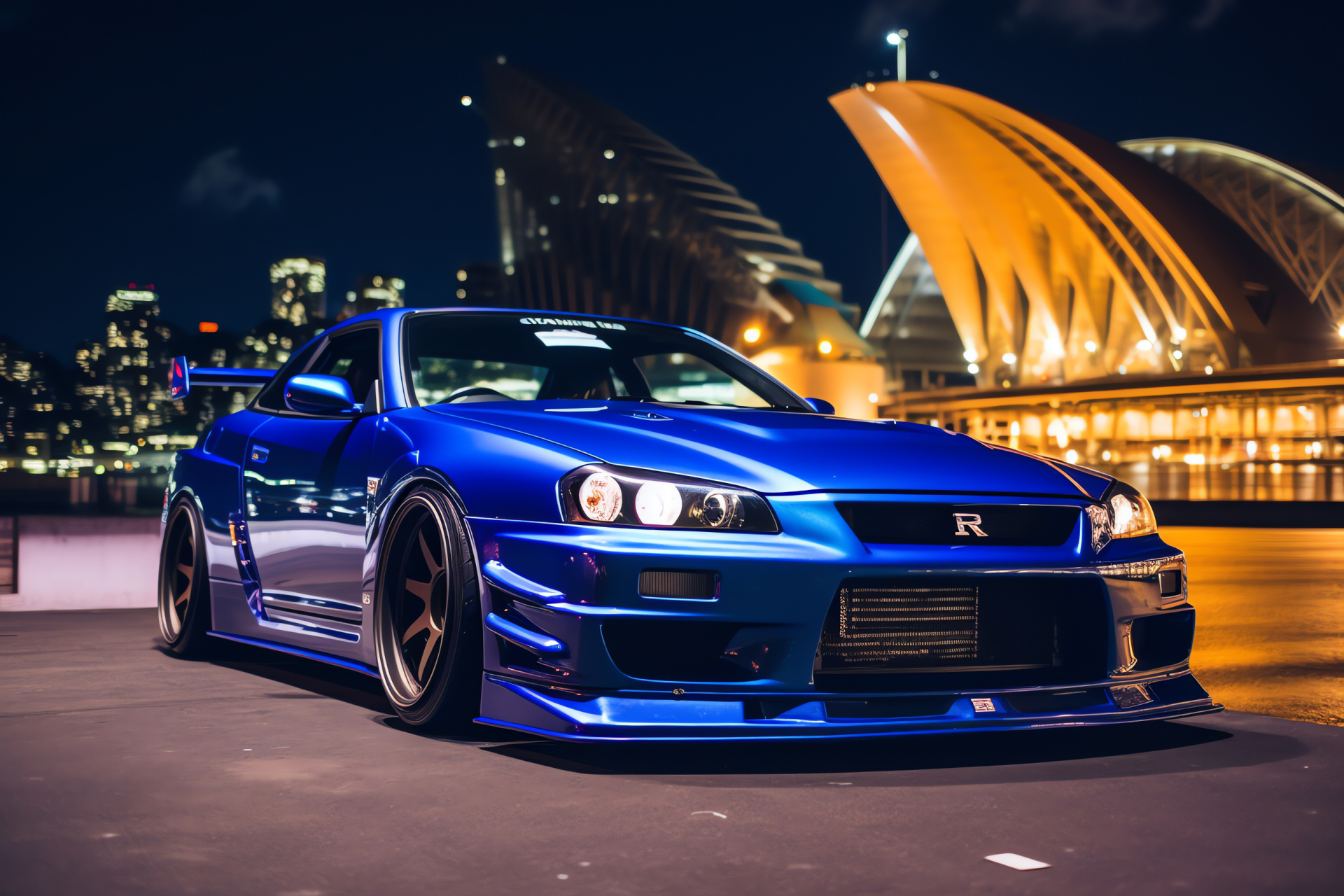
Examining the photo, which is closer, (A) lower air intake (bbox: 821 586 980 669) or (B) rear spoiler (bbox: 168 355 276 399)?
(A) lower air intake (bbox: 821 586 980 669)

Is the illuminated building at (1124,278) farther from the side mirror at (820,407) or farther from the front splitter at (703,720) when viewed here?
the front splitter at (703,720)

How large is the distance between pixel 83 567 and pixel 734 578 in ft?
23.4

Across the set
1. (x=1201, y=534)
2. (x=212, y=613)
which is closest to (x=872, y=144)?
(x=1201, y=534)

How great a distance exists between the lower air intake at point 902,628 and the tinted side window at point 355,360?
2.26m

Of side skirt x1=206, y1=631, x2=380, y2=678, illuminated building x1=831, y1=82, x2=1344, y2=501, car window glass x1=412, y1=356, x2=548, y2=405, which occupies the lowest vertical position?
side skirt x1=206, y1=631, x2=380, y2=678

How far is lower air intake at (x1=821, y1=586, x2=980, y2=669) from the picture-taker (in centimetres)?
369

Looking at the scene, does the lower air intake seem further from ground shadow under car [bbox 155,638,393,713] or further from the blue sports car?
ground shadow under car [bbox 155,638,393,713]

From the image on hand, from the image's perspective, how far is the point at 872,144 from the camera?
65375 mm

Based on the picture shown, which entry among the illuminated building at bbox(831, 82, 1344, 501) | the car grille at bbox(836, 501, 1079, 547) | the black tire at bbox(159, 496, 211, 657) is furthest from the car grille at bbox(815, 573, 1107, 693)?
the illuminated building at bbox(831, 82, 1344, 501)

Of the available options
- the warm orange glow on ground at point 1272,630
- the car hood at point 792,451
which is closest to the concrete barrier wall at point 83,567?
the car hood at point 792,451

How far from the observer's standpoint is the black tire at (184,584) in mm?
6031

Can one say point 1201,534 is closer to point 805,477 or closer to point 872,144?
point 805,477

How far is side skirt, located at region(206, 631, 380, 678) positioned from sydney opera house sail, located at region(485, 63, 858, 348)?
188 ft

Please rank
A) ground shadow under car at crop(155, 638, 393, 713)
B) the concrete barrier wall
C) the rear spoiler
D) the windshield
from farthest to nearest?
the concrete barrier wall < the rear spoiler < the windshield < ground shadow under car at crop(155, 638, 393, 713)
